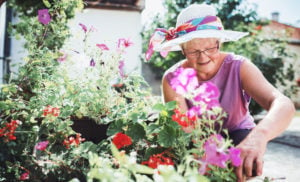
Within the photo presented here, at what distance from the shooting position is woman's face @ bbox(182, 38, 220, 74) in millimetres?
1499

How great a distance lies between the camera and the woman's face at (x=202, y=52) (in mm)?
1499

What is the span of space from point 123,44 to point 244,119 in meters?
0.92

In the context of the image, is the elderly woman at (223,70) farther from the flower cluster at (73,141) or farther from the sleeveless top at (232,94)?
the flower cluster at (73,141)

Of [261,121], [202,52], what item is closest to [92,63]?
[202,52]

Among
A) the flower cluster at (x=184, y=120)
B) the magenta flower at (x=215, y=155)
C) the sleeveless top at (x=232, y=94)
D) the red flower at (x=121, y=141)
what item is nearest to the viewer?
the magenta flower at (x=215, y=155)

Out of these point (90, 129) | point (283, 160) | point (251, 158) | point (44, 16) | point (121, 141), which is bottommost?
point (283, 160)

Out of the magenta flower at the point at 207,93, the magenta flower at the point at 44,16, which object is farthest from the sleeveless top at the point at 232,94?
the magenta flower at the point at 44,16

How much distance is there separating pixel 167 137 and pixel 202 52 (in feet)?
1.75

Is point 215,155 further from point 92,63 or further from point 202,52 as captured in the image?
point 92,63

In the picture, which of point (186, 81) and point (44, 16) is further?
point (44, 16)

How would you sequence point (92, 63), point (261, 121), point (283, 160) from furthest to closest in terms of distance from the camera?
point (283, 160) < point (92, 63) < point (261, 121)

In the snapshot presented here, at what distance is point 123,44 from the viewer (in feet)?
6.88

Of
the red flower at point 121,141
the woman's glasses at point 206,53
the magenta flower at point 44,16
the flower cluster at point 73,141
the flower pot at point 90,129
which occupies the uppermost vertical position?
the magenta flower at point 44,16

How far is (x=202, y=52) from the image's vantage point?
4.96ft
